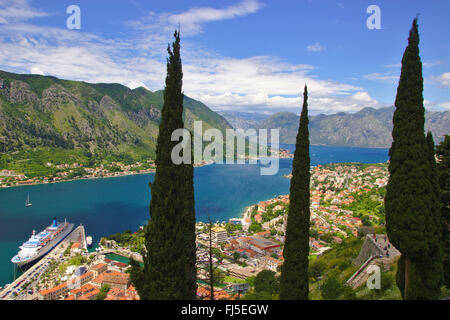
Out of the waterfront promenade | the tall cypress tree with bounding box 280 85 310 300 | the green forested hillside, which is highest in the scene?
the green forested hillside

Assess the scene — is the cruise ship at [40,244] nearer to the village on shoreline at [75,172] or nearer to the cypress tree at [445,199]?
the cypress tree at [445,199]

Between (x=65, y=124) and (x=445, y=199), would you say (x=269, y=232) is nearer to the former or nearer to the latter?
(x=445, y=199)

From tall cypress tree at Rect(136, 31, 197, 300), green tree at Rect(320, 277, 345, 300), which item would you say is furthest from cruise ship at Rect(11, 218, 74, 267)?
green tree at Rect(320, 277, 345, 300)

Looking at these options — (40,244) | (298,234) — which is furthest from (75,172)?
(298,234)

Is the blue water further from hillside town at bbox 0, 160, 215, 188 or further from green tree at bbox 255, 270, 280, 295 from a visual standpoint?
green tree at bbox 255, 270, 280, 295

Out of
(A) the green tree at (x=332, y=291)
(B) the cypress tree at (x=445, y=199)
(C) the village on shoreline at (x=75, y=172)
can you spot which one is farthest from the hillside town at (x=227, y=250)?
(C) the village on shoreline at (x=75, y=172)

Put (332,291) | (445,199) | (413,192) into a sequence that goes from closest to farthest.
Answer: (413,192)
(445,199)
(332,291)
